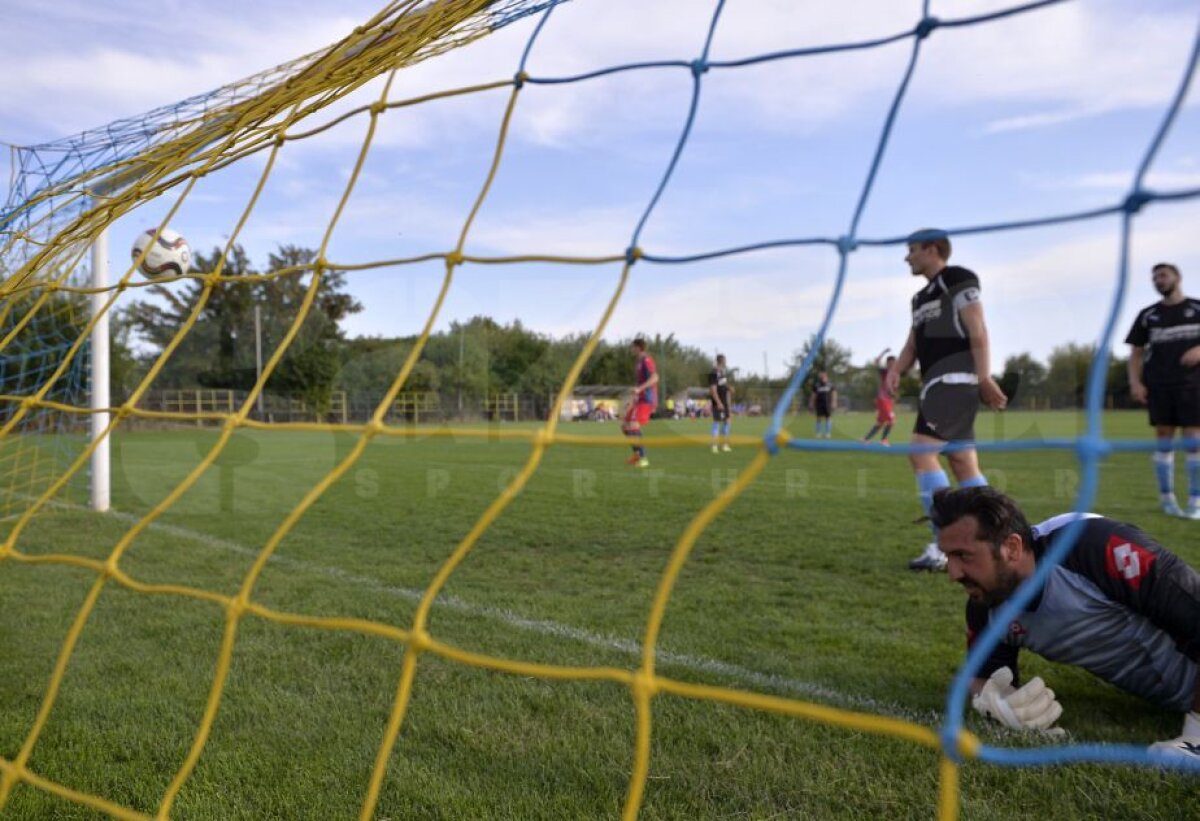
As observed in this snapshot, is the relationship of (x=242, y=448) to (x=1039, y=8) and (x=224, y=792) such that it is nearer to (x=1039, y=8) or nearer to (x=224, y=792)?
(x=224, y=792)

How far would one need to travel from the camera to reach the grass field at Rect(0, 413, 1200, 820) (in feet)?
6.44

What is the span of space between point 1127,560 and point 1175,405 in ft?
15.0

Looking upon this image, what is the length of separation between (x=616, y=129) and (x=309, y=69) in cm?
104

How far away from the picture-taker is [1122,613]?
87.9 inches

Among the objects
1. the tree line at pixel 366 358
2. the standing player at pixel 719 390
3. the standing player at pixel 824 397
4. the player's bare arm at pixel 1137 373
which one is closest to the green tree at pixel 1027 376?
the tree line at pixel 366 358

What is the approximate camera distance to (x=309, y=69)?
9.23ft

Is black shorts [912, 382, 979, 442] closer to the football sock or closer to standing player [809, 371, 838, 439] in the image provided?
the football sock

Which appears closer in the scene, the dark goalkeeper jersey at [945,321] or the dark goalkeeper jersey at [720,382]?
the dark goalkeeper jersey at [945,321]

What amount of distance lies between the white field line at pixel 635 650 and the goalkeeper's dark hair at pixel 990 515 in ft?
1.91

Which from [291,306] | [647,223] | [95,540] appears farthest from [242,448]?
[291,306]

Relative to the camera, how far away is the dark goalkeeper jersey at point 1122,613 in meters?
2.13

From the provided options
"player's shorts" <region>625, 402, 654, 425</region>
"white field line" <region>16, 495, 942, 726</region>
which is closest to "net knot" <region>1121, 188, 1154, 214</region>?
"white field line" <region>16, 495, 942, 726</region>

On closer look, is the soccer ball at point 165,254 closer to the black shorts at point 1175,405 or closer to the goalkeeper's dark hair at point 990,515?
the goalkeeper's dark hair at point 990,515

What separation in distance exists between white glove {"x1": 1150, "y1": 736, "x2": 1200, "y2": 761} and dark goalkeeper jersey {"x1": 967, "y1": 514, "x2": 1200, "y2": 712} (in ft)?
0.65
